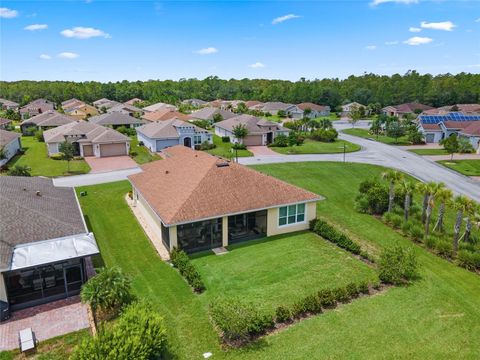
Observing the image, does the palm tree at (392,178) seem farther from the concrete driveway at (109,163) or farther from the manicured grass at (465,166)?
the concrete driveway at (109,163)

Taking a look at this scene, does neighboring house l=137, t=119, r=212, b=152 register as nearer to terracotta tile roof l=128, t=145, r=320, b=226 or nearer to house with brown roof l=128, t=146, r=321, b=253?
terracotta tile roof l=128, t=145, r=320, b=226

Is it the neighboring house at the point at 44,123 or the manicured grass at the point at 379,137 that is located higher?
the neighboring house at the point at 44,123

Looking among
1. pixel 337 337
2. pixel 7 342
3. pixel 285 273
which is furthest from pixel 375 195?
pixel 7 342

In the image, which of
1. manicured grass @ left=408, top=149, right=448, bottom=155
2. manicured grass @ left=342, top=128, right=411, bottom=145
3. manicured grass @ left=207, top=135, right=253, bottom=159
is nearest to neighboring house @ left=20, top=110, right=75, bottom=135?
manicured grass @ left=207, top=135, right=253, bottom=159

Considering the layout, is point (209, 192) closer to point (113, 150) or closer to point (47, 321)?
point (47, 321)

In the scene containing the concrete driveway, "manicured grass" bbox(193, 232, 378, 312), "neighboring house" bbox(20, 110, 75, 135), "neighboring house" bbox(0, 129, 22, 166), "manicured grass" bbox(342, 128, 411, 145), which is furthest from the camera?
"neighboring house" bbox(20, 110, 75, 135)

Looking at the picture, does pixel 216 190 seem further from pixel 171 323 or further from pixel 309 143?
pixel 309 143

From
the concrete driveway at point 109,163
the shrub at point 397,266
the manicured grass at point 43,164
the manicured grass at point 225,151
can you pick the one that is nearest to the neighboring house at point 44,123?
the manicured grass at point 43,164
